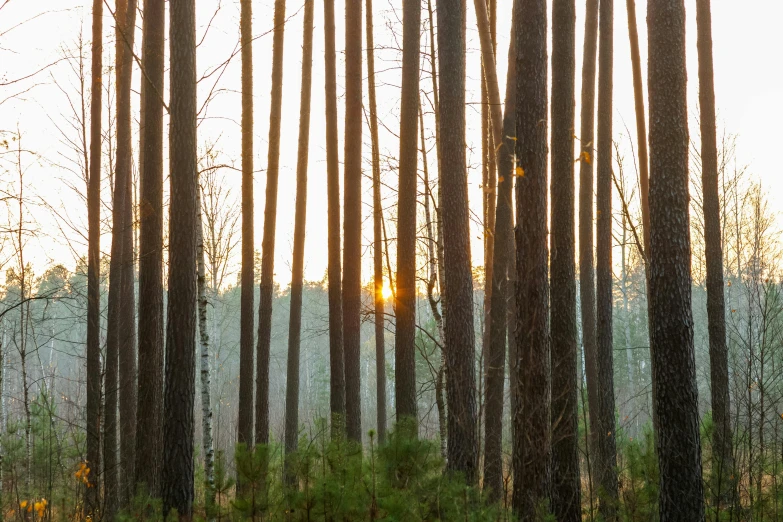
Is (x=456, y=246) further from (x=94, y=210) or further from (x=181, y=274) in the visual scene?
(x=94, y=210)

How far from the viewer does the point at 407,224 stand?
9.99 metres

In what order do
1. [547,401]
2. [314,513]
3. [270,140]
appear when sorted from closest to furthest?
[314,513], [547,401], [270,140]

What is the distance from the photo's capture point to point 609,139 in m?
11.3

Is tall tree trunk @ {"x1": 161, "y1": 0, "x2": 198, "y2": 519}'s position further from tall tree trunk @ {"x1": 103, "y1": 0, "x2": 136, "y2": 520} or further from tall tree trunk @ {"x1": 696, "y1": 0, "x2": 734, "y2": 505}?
tall tree trunk @ {"x1": 696, "y1": 0, "x2": 734, "y2": 505}

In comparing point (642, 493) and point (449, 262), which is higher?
point (449, 262)

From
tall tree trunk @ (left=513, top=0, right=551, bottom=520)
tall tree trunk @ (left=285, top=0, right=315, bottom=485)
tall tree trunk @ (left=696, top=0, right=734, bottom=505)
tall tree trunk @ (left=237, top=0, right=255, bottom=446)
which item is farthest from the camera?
tall tree trunk @ (left=285, top=0, right=315, bottom=485)

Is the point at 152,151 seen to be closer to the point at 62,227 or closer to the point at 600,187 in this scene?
the point at 62,227

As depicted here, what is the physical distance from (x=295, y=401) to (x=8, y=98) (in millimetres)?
8320

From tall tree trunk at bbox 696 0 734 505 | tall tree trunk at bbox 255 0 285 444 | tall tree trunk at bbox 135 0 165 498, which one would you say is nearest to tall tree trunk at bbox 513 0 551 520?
tall tree trunk at bbox 135 0 165 498

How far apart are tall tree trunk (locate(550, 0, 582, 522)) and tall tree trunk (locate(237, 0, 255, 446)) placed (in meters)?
6.24

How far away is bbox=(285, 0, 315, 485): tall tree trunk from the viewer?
13578 mm

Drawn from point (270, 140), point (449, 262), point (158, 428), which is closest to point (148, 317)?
point (158, 428)

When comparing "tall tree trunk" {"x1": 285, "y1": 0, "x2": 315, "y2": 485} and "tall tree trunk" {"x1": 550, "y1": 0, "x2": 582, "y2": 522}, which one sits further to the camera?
"tall tree trunk" {"x1": 285, "y1": 0, "x2": 315, "y2": 485}

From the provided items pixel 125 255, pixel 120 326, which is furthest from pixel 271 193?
pixel 120 326
